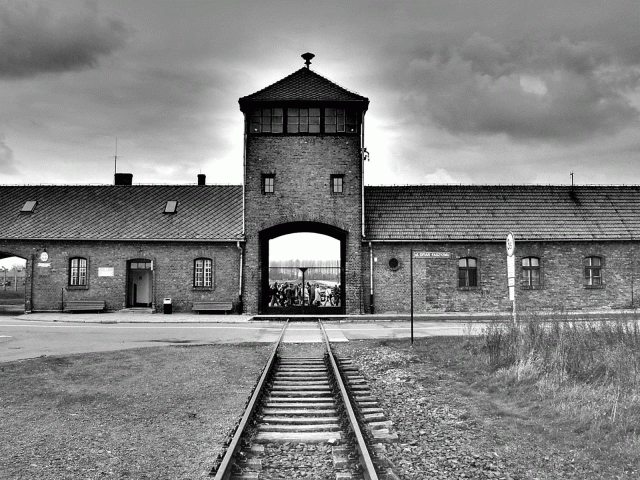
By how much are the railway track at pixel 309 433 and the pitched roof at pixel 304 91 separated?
18.0 m

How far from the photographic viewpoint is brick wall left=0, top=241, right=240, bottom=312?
2691 centimetres

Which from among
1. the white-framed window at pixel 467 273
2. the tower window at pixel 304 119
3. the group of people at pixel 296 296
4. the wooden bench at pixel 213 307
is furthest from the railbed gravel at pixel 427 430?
the group of people at pixel 296 296

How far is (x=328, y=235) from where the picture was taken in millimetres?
29109

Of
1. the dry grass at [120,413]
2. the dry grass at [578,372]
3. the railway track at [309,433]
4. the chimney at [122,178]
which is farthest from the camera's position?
the chimney at [122,178]

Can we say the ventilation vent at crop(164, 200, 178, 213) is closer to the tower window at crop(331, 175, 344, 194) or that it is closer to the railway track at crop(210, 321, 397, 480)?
the tower window at crop(331, 175, 344, 194)

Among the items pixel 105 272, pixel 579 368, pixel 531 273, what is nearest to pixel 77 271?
pixel 105 272

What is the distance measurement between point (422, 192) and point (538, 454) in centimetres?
2453

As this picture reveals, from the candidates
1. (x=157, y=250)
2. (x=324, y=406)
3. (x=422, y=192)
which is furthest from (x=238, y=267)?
(x=324, y=406)

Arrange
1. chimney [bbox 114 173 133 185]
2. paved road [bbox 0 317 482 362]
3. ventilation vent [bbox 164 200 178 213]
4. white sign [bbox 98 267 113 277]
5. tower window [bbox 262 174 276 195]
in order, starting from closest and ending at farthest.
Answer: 1. paved road [bbox 0 317 482 362]
2. tower window [bbox 262 174 276 195]
3. white sign [bbox 98 267 113 277]
4. ventilation vent [bbox 164 200 178 213]
5. chimney [bbox 114 173 133 185]

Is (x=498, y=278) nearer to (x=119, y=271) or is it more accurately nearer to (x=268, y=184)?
(x=268, y=184)

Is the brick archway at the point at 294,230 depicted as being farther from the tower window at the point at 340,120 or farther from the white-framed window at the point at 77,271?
the white-framed window at the point at 77,271

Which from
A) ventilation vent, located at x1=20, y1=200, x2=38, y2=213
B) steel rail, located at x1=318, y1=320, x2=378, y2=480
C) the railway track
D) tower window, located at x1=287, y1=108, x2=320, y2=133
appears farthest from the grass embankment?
ventilation vent, located at x1=20, y1=200, x2=38, y2=213

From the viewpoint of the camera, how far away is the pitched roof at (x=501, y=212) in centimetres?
2745

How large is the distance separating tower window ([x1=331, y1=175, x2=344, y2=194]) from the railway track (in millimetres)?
16803
